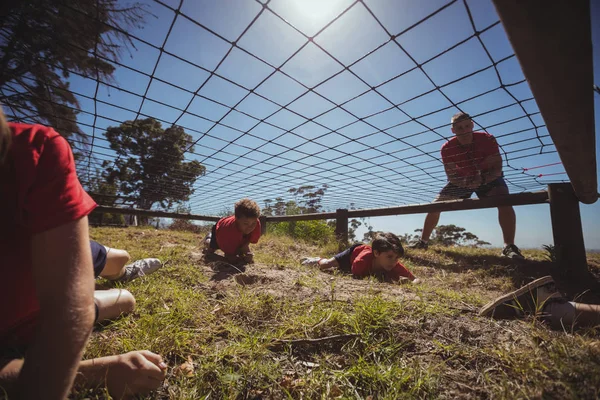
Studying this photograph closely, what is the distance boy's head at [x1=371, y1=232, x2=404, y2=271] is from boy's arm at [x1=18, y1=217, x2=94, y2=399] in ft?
9.22

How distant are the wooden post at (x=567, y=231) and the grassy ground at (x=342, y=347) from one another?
6.55ft

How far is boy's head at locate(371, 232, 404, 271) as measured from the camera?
2879mm

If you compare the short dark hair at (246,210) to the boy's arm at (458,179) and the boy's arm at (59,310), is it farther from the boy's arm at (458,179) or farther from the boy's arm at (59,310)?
the boy's arm at (458,179)

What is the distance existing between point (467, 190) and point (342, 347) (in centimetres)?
391

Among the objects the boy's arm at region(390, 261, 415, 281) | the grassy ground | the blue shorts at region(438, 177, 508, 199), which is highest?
the blue shorts at region(438, 177, 508, 199)

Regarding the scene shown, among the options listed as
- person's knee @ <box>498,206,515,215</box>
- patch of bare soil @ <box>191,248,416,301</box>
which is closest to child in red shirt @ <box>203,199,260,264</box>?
patch of bare soil @ <box>191,248,416,301</box>

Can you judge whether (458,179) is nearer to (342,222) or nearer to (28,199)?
(342,222)

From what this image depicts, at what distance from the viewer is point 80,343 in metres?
0.60

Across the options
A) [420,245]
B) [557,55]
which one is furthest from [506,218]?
[557,55]

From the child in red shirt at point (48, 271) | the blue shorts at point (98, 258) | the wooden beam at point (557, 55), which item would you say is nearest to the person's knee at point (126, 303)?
the blue shorts at point (98, 258)

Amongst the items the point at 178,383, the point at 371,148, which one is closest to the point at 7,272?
the point at 178,383

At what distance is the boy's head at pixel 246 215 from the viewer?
3316 millimetres

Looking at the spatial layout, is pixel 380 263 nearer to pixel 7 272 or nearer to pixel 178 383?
pixel 178 383

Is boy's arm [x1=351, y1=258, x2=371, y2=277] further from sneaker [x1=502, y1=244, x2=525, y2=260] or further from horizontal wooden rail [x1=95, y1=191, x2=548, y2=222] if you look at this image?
sneaker [x1=502, y1=244, x2=525, y2=260]
